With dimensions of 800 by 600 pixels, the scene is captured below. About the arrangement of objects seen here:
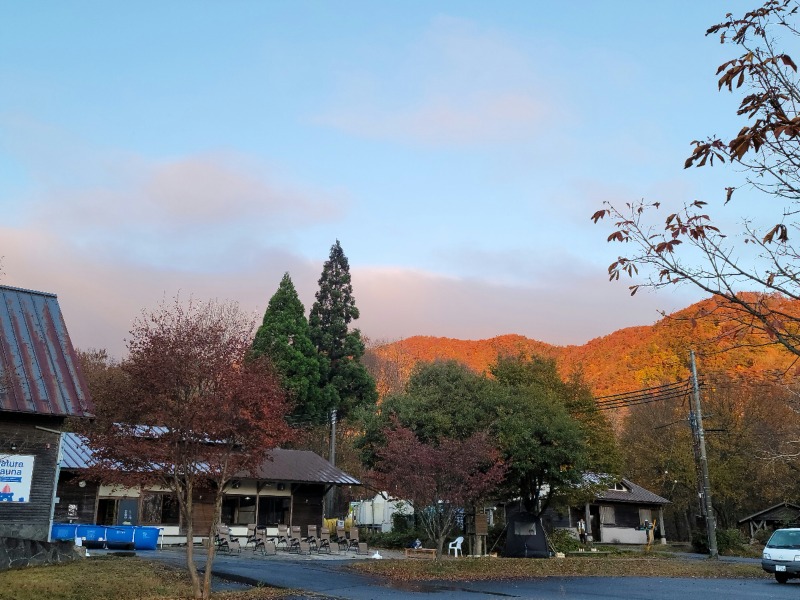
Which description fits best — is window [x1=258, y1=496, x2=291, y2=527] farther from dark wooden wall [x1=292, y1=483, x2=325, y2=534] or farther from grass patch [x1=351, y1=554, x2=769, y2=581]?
grass patch [x1=351, y1=554, x2=769, y2=581]

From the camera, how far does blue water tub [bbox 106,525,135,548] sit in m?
25.2

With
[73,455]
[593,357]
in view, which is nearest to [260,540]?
[73,455]

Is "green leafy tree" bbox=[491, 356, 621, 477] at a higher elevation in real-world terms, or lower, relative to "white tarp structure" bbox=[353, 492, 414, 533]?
higher

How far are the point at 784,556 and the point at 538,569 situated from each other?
298 inches

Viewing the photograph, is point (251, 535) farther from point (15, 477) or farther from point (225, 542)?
point (15, 477)

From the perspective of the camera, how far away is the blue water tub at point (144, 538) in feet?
84.7

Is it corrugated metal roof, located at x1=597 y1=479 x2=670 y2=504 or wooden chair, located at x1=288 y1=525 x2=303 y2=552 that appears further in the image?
corrugated metal roof, located at x1=597 y1=479 x2=670 y2=504

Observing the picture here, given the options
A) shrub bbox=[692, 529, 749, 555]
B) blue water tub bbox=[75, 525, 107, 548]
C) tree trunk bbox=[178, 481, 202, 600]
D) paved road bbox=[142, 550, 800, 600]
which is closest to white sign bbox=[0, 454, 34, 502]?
paved road bbox=[142, 550, 800, 600]

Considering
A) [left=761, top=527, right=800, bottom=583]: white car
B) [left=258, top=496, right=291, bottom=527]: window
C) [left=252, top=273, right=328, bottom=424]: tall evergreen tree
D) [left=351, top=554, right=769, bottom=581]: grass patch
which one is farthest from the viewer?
[left=252, top=273, right=328, bottom=424]: tall evergreen tree

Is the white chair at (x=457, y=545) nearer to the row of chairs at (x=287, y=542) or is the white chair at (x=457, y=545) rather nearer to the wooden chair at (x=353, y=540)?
the row of chairs at (x=287, y=542)

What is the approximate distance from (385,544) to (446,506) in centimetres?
1418

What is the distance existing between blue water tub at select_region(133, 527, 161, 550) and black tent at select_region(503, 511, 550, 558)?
563 inches

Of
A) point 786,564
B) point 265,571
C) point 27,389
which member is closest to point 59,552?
point 27,389

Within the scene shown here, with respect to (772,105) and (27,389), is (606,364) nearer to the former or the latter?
(27,389)
